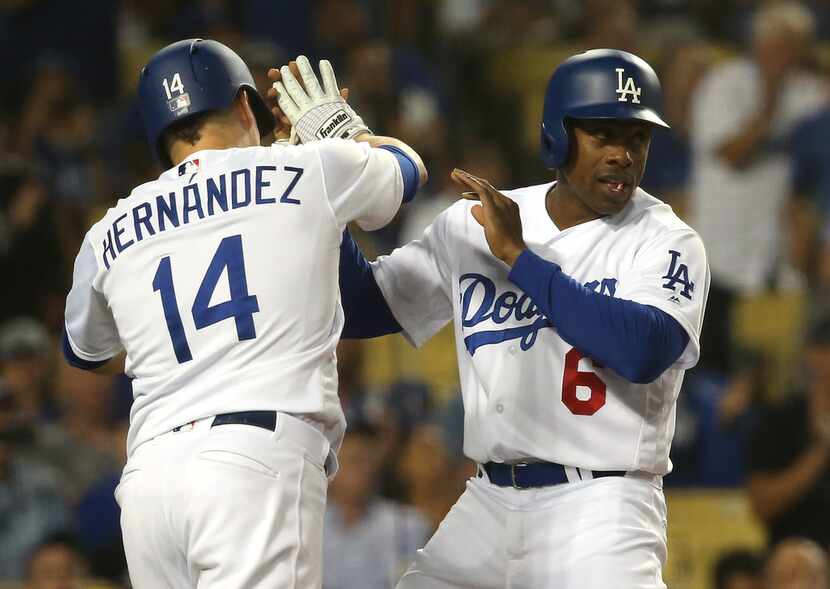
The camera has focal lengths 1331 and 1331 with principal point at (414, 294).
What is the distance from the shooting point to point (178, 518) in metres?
2.53

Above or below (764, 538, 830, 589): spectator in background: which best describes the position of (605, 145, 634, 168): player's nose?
above

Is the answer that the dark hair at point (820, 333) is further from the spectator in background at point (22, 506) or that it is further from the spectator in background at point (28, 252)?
the spectator in background at point (28, 252)

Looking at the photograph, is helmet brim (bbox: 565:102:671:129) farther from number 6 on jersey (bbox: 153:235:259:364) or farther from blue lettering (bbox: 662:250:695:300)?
number 6 on jersey (bbox: 153:235:259:364)

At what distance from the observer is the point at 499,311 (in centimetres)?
301

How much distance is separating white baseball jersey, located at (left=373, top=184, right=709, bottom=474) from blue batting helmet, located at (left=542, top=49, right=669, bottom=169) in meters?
0.20

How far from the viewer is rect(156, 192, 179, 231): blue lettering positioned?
2.72m

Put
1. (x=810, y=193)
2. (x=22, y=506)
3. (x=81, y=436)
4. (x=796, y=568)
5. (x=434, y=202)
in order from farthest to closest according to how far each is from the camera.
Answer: (x=434, y=202) < (x=810, y=193) < (x=81, y=436) < (x=22, y=506) < (x=796, y=568)

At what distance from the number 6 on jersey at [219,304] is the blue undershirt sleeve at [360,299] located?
0.59 metres

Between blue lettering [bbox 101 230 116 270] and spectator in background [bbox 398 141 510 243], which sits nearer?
blue lettering [bbox 101 230 116 270]

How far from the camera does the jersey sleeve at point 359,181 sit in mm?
2721

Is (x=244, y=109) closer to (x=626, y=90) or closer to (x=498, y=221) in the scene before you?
(x=498, y=221)

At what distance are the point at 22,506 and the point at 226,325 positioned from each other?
2.87 m

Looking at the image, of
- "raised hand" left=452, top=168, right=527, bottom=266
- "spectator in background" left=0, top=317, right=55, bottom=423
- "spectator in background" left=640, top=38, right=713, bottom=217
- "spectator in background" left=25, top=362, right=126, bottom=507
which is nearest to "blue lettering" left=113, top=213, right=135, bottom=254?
"raised hand" left=452, top=168, right=527, bottom=266

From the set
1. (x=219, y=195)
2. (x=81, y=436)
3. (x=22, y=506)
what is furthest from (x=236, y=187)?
(x=81, y=436)
